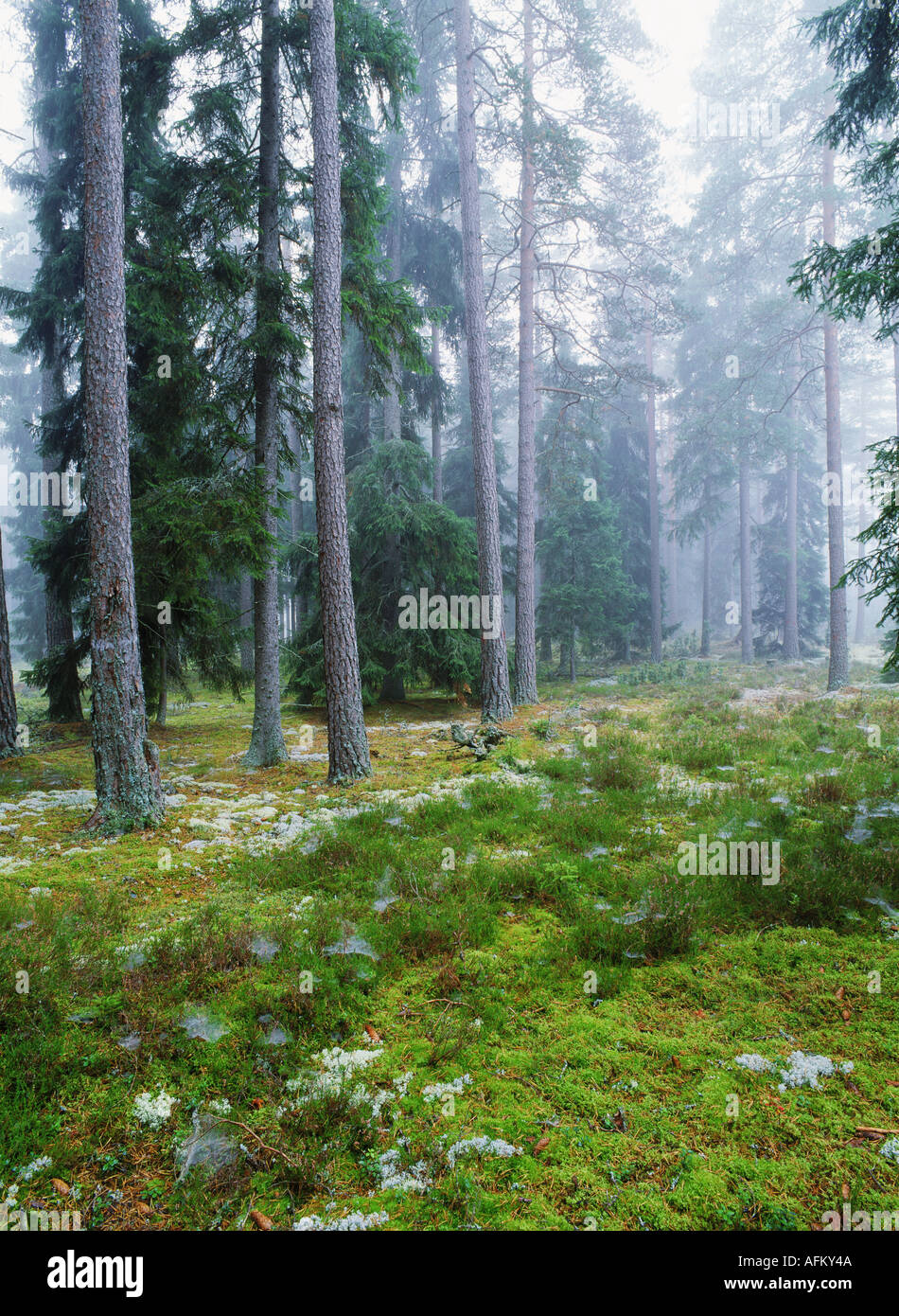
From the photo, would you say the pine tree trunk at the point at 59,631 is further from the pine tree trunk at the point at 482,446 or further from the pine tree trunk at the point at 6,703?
the pine tree trunk at the point at 482,446

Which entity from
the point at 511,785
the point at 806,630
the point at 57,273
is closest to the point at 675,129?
the point at 57,273

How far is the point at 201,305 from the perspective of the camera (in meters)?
8.52

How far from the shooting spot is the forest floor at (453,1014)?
237 centimetres

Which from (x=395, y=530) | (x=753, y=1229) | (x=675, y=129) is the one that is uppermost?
(x=675, y=129)

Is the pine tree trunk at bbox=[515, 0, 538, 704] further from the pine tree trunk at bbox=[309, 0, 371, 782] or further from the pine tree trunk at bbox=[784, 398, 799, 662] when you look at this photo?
the pine tree trunk at bbox=[784, 398, 799, 662]

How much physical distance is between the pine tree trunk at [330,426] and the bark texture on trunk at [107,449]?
2333 millimetres

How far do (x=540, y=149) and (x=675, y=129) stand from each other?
15.1 ft

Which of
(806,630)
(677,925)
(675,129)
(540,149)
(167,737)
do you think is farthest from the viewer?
(806,630)

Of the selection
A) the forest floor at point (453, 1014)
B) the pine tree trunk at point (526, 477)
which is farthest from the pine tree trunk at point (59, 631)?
the pine tree trunk at point (526, 477)

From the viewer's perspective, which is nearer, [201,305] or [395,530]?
[201,305]

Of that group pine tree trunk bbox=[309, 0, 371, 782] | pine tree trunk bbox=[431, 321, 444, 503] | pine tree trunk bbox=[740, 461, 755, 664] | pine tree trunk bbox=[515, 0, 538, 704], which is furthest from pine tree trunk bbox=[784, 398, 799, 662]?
pine tree trunk bbox=[309, 0, 371, 782]

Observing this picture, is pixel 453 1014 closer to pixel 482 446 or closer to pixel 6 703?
pixel 6 703

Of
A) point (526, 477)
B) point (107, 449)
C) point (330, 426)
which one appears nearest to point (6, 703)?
point (107, 449)

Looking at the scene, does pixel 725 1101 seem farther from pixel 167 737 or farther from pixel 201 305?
pixel 167 737
